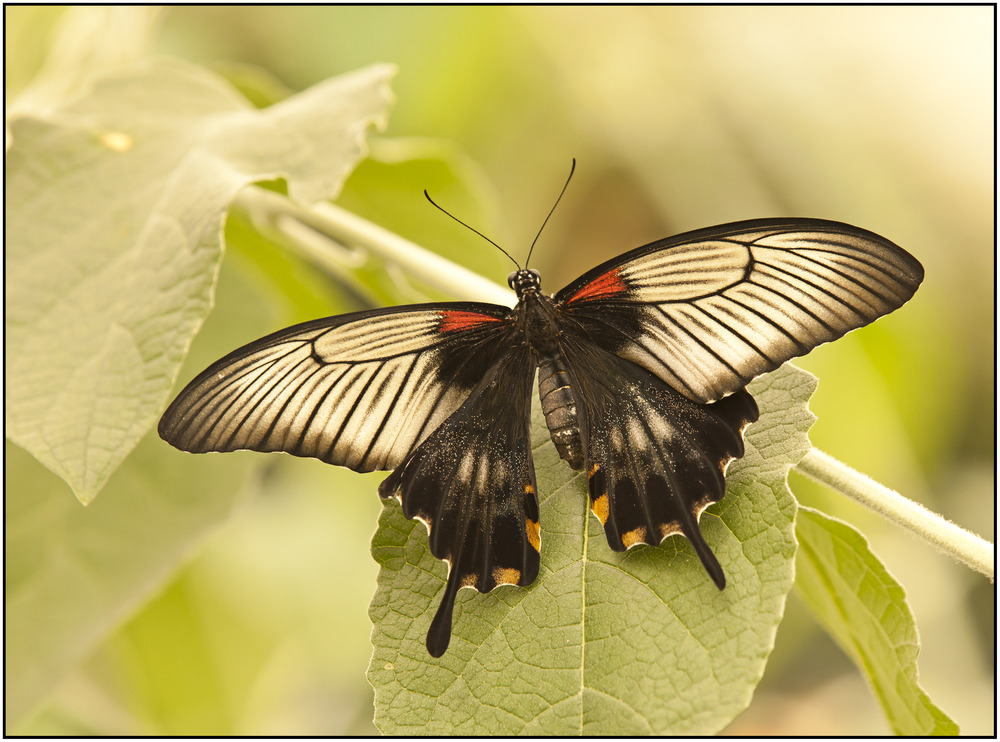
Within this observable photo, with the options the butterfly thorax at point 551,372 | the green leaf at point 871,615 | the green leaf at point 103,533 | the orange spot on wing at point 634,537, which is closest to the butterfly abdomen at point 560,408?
the butterfly thorax at point 551,372

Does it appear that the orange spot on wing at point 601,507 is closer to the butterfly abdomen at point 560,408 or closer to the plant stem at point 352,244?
the butterfly abdomen at point 560,408

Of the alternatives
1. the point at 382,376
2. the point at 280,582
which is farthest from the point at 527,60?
the point at 382,376

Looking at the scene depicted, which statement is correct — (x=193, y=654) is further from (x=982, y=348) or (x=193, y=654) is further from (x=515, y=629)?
(x=982, y=348)

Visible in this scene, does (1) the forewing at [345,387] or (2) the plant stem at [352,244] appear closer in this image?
(1) the forewing at [345,387]

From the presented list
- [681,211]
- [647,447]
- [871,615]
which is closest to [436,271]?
[647,447]

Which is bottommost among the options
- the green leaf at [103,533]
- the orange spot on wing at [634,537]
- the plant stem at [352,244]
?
the green leaf at [103,533]

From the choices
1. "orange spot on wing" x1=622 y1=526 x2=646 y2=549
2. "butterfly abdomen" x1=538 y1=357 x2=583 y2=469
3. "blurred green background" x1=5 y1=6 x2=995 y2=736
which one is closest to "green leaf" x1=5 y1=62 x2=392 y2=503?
"butterfly abdomen" x1=538 y1=357 x2=583 y2=469
